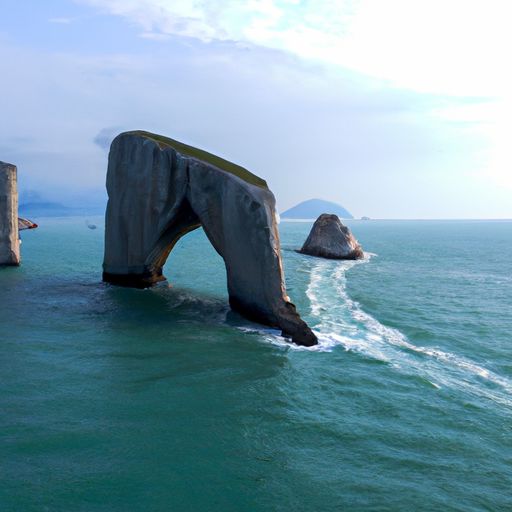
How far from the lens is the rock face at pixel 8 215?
33531 millimetres

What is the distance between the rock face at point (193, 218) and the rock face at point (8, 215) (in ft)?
32.7

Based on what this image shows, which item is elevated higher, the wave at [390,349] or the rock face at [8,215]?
the rock face at [8,215]

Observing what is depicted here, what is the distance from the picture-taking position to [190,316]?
873 inches

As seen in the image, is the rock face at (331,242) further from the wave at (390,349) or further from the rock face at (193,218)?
the rock face at (193,218)

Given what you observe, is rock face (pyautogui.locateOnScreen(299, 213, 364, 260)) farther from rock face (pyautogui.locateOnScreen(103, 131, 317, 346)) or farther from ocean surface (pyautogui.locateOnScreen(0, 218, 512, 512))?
ocean surface (pyautogui.locateOnScreen(0, 218, 512, 512))

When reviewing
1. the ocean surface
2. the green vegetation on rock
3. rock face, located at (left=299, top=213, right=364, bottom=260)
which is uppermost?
the green vegetation on rock

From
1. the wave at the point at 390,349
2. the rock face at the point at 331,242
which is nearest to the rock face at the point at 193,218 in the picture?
the wave at the point at 390,349

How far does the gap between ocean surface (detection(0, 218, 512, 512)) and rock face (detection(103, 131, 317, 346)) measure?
1.35 m

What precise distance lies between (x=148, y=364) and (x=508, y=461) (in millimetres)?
10074

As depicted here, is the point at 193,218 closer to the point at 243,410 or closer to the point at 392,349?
the point at 392,349

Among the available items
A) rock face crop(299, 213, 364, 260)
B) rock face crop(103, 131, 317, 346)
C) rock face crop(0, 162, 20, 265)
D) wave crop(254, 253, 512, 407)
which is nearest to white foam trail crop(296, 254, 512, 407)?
wave crop(254, 253, 512, 407)

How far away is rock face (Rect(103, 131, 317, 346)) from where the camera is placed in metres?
21.1

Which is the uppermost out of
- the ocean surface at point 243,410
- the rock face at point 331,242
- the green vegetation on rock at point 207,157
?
the green vegetation on rock at point 207,157

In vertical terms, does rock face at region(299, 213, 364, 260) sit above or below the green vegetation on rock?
below
